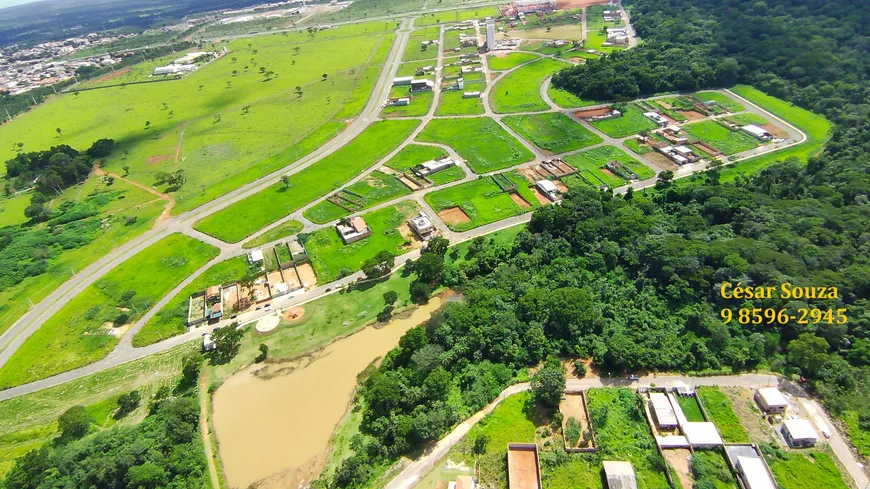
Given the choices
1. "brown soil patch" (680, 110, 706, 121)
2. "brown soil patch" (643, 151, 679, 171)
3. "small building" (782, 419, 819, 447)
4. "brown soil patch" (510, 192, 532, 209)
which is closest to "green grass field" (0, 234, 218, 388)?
"brown soil patch" (510, 192, 532, 209)

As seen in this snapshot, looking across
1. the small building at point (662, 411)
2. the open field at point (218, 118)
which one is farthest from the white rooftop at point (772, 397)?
the open field at point (218, 118)

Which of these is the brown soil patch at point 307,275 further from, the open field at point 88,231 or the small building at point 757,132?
the small building at point 757,132

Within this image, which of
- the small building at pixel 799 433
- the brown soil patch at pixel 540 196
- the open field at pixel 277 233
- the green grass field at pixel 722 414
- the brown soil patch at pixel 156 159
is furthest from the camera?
the brown soil patch at pixel 156 159

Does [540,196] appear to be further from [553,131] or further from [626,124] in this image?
[626,124]

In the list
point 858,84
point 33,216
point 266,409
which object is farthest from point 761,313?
point 33,216

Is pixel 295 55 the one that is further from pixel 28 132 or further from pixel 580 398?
pixel 580 398

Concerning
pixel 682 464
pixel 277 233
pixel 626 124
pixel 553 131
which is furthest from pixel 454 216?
pixel 626 124
